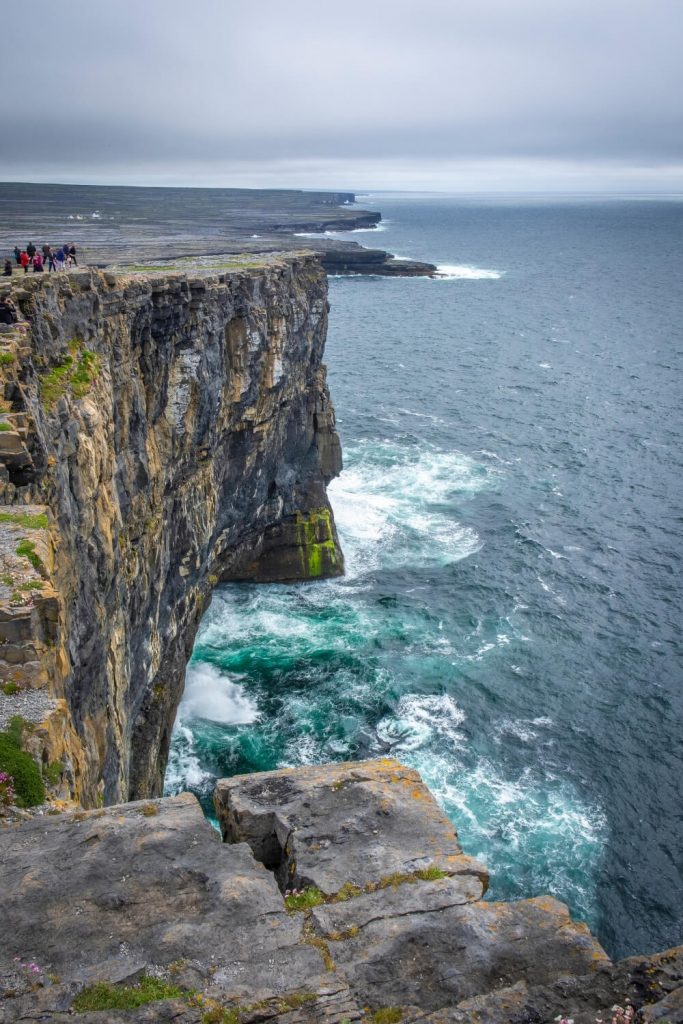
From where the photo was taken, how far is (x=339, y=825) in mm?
17359

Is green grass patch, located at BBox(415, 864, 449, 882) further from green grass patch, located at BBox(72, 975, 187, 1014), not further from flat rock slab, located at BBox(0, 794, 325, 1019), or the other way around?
green grass patch, located at BBox(72, 975, 187, 1014)

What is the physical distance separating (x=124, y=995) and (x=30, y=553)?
1051 centimetres

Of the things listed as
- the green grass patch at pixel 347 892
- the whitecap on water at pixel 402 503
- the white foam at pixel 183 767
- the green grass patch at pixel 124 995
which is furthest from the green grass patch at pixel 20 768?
the whitecap on water at pixel 402 503

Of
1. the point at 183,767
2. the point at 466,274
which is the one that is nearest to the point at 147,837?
the point at 183,767

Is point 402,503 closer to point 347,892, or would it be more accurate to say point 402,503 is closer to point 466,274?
point 347,892

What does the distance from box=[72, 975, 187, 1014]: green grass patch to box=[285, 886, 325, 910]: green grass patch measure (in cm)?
327

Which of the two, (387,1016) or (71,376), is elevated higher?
(71,376)

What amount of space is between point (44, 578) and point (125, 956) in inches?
360

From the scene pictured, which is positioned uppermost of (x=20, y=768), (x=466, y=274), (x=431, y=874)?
(x=466, y=274)

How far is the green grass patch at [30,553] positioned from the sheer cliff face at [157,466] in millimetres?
1859

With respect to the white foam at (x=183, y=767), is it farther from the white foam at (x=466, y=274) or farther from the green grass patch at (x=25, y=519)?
the white foam at (x=466, y=274)

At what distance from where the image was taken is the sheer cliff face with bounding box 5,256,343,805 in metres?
24.6

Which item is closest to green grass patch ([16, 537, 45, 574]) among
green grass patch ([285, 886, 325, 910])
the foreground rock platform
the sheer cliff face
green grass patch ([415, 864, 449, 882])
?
the sheer cliff face

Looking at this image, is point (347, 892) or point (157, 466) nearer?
point (347, 892)
